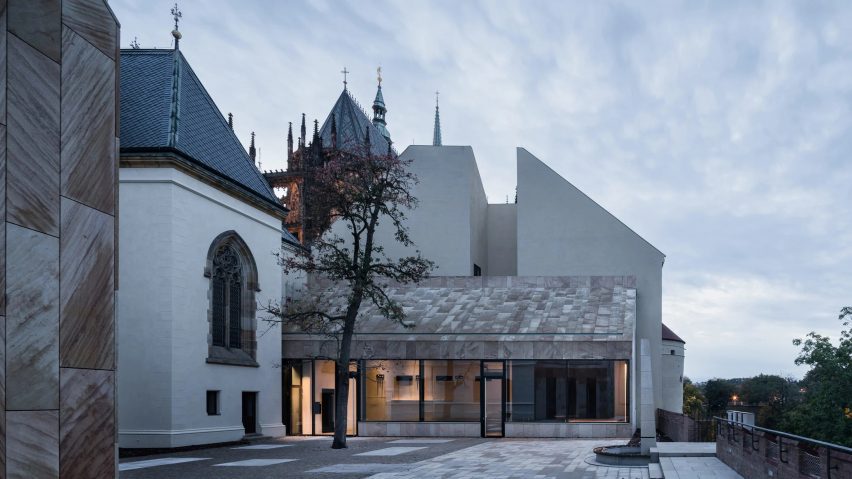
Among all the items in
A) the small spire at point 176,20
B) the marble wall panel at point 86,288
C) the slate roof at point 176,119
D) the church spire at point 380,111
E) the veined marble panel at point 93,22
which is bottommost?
the marble wall panel at point 86,288

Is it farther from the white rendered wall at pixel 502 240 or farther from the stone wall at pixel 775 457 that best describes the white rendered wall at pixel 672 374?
the stone wall at pixel 775 457

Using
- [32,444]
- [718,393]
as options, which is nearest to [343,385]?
[32,444]

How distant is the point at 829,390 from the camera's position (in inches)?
1841

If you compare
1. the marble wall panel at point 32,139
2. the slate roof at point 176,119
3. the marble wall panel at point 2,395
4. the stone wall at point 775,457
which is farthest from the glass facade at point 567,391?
the marble wall panel at point 2,395

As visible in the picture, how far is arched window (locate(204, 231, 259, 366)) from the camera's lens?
2775 cm

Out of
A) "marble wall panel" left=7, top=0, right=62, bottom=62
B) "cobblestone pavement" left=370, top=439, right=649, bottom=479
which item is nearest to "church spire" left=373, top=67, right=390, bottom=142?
"cobblestone pavement" left=370, top=439, right=649, bottom=479

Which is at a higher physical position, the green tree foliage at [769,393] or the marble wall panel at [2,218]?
the marble wall panel at [2,218]

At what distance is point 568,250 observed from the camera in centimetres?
4031

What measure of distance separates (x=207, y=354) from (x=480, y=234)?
21.4 meters

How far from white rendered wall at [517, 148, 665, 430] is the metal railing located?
23.0m

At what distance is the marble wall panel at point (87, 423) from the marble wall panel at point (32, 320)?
0.26 metres

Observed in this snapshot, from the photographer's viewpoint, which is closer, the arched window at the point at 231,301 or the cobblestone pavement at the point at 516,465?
the cobblestone pavement at the point at 516,465

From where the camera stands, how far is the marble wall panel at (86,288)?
7.83 meters

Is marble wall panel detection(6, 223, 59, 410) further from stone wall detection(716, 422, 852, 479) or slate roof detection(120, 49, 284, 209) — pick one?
slate roof detection(120, 49, 284, 209)
